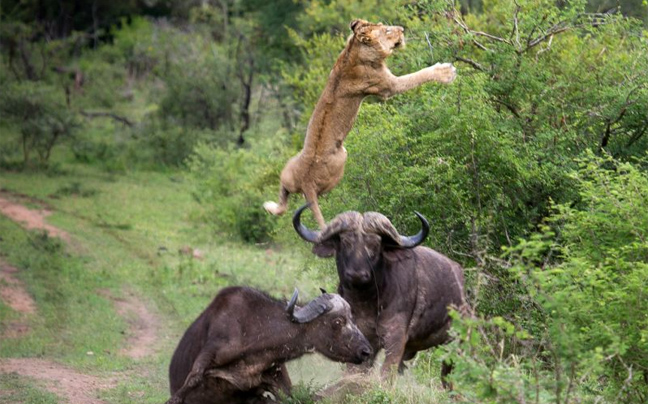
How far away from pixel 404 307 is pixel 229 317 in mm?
1803

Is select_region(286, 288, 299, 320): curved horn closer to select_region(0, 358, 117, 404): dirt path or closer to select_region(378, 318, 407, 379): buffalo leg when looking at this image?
select_region(378, 318, 407, 379): buffalo leg

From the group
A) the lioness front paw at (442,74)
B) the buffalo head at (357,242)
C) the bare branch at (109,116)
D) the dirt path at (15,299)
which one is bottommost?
the bare branch at (109,116)

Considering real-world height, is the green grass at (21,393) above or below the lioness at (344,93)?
below

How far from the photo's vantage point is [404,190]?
13469mm

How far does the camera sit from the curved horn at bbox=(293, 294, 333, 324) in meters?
10.5

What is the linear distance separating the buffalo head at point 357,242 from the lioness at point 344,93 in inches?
12.0

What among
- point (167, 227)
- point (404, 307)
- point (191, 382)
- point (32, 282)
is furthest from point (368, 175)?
point (167, 227)

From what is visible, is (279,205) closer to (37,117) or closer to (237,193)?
(237,193)

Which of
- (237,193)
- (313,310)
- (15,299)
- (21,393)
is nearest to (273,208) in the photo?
→ (313,310)

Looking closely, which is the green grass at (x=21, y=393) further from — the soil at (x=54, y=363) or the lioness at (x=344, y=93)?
the lioness at (x=344, y=93)

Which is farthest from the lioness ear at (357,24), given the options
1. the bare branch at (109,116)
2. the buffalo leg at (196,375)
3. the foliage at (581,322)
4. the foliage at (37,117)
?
the bare branch at (109,116)

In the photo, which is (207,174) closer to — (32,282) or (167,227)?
(167,227)

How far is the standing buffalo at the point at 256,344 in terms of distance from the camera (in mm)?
10391

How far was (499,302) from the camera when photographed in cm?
1270
